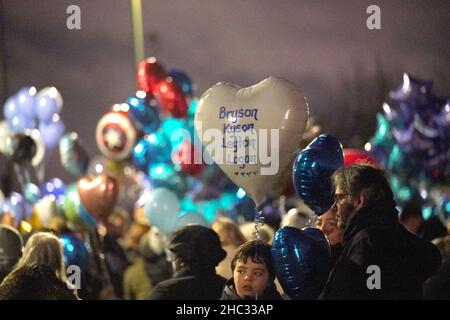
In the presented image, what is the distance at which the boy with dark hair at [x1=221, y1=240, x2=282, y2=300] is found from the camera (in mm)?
3809

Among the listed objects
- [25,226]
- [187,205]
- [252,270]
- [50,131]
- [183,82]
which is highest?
[183,82]

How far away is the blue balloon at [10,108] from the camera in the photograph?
7082 millimetres

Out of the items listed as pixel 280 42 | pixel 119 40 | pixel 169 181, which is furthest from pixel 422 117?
pixel 119 40

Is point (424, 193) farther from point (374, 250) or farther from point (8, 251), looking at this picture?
Result: point (374, 250)

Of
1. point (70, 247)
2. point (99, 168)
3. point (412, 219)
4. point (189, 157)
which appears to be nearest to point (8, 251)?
point (70, 247)

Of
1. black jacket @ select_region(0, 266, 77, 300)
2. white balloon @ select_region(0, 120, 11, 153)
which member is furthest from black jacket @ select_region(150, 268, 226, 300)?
white balloon @ select_region(0, 120, 11, 153)

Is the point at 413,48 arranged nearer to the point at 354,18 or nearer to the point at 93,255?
the point at 354,18

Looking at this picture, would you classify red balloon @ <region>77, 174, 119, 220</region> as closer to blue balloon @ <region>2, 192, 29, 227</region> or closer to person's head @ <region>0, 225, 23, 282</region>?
blue balloon @ <region>2, 192, 29, 227</region>

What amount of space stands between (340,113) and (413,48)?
9.82ft

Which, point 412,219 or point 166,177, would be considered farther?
point 166,177

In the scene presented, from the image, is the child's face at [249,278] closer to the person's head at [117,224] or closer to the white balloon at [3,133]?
the person's head at [117,224]

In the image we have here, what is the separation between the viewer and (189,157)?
19.4 feet

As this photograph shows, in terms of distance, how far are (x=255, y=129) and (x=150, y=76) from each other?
2.44 metres
